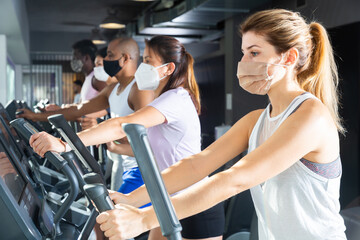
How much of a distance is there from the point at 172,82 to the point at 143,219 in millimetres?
1383

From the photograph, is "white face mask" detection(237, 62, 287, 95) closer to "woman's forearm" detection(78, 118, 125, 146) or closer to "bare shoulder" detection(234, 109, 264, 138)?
"bare shoulder" detection(234, 109, 264, 138)

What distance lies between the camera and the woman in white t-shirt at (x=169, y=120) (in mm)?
1831

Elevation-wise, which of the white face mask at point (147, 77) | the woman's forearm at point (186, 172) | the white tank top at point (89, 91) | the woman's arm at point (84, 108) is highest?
the white face mask at point (147, 77)

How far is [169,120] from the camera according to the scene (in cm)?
195

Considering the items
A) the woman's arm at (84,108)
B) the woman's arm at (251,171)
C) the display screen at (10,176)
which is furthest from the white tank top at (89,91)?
the woman's arm at (251,171)

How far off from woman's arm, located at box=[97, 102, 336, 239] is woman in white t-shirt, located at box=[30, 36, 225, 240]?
63cm

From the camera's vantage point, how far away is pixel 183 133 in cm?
201

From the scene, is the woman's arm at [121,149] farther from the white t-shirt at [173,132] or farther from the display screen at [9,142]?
the display screen at [9,142]

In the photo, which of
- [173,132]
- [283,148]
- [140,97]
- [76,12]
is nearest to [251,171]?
[283,148]

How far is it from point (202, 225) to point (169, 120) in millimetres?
473

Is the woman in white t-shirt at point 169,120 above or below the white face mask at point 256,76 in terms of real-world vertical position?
below

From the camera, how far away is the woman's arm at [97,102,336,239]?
86 centimetres

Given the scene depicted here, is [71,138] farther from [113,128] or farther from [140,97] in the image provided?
[140,97]

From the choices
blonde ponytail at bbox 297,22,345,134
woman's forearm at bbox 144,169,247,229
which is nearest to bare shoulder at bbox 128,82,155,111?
blonde ponytail at bbox 297,22,345,134
